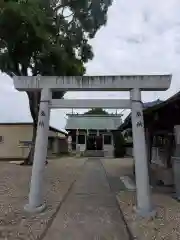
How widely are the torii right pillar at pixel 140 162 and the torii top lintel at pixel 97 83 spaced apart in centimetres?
23

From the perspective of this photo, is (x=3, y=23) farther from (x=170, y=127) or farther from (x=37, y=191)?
(x=37, y=191)

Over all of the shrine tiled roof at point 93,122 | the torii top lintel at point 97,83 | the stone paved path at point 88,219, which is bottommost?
the stone paved path at point 88,219

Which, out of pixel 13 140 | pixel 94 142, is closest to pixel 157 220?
pixel 13 140

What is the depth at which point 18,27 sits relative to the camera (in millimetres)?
14969

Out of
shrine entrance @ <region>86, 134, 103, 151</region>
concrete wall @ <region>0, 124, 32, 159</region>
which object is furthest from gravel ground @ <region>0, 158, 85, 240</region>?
shrine entrance @ <region>86, 134, 103, 151</region>

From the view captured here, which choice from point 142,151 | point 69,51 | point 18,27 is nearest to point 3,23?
point 18,27

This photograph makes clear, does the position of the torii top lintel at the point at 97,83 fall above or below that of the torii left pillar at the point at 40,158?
above

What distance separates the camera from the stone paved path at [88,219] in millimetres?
6336

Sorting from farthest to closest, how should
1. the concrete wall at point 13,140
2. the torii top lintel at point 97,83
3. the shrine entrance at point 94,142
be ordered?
1. the shrine entrance at point 94,142
2. the concrete wall at point 13,140
3. the torii top lintel at point 97,83

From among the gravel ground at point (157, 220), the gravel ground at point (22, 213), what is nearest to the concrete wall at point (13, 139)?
the gravel ground at point (22, 213)

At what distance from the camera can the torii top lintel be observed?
854cm

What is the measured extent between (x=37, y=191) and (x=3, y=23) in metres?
8.81

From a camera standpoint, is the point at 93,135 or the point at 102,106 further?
the point at 93,135

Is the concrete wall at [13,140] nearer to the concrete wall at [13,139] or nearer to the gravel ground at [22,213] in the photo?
the concrete wall at [13,139]
